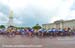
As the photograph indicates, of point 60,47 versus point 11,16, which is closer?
point 60,47

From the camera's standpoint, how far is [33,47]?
1206cm

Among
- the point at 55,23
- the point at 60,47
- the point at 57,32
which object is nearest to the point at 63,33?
the point at 57,32

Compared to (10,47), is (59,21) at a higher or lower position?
higher

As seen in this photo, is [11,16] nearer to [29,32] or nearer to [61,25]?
[61,25]

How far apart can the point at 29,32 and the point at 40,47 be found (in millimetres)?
17409

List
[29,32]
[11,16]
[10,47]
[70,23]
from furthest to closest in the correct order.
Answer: [70,23]
[11,16]
[29,32]
[10,47]

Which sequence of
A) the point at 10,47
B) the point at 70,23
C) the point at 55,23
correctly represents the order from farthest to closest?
the point at 55,23, the point at 70,23, the point at 10,47

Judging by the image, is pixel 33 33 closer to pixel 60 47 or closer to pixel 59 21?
pixel 60 47

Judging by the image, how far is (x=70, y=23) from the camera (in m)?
131

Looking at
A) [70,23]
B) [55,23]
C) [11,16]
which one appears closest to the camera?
[11,16]

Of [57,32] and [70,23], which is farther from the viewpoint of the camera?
[70,23]

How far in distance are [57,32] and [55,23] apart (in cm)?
11100

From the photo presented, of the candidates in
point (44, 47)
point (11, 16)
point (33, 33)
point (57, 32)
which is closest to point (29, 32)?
point (33, 33)

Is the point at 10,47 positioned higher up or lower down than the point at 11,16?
lower down
